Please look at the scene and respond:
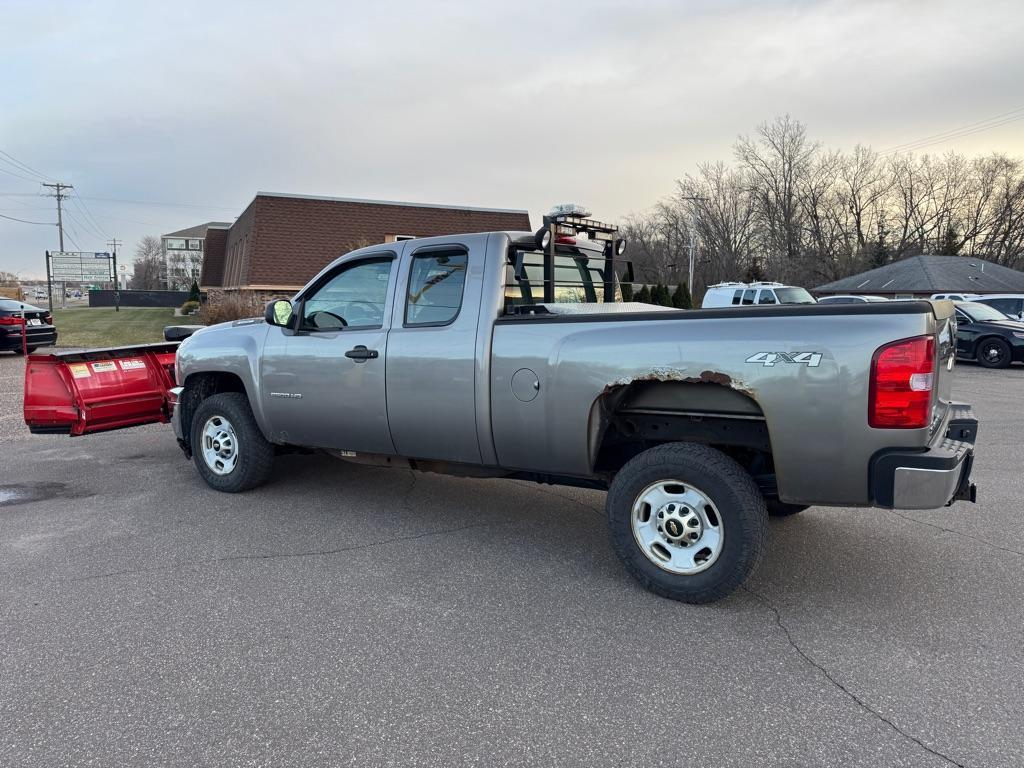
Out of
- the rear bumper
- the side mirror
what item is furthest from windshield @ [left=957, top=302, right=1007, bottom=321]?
the side mirror

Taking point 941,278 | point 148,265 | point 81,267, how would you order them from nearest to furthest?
point 941,278
point 81,267
point 148,265

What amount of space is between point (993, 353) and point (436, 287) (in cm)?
1597

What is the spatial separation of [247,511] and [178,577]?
1320 millimetres

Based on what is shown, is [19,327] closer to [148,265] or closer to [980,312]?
[980,312]

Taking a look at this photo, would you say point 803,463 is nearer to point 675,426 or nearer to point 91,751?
point 675,426

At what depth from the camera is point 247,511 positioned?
5551mm

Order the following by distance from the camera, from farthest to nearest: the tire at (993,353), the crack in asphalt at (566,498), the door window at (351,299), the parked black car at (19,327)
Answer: the parked black car at (19,327) → the tire at (993,353) → the crack in asphalt at (566,498) → the door window at (351,299)

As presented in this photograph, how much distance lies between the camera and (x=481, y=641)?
11.4 feet

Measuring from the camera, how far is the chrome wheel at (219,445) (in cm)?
595

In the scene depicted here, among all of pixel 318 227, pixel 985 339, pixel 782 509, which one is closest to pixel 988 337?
pixel 985 339

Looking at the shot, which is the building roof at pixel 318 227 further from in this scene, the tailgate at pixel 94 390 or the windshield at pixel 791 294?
the tailgate at pixel 94 390

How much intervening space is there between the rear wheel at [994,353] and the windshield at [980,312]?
73 cm

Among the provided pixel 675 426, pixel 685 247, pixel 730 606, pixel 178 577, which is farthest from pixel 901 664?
pixel 685 247

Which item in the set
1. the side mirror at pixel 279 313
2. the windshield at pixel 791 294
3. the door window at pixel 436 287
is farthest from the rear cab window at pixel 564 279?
the windshield at pixel 791 294
